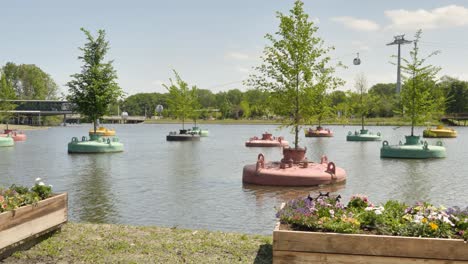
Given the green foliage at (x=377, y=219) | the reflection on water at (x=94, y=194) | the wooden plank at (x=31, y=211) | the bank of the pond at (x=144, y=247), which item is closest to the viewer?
the green foliage at (x=377, y=219)

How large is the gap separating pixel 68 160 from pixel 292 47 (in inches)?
723

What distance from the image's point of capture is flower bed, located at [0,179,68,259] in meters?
8.27

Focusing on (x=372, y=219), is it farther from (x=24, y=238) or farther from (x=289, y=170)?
(x=289, y=170)

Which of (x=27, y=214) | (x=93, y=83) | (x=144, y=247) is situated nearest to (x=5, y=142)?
(x=93, y=83)

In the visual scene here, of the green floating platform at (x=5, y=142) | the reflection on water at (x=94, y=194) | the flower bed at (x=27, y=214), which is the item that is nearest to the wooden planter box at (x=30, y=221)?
the flower bed at (x=27, y=214)

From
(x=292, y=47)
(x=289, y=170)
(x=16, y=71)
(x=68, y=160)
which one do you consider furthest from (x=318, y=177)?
(x=16, y=71)

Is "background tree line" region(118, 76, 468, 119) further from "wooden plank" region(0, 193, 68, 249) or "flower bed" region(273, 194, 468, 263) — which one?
"flower bed" region(273, 194, 468, 263)

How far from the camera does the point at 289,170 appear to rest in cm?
2070

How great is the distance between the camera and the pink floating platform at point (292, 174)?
65.7 ft

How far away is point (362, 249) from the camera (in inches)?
268

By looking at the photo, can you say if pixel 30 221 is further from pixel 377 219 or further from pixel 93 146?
pixel 93 146

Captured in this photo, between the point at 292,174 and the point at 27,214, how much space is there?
13.0 meters

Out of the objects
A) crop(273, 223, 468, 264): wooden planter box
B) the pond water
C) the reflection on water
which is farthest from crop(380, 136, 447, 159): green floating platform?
crop(273, 223, 468, 264): wooden planter box

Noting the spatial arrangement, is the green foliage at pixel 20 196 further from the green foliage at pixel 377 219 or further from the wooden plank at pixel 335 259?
the wooden plank at pixel 335 259
